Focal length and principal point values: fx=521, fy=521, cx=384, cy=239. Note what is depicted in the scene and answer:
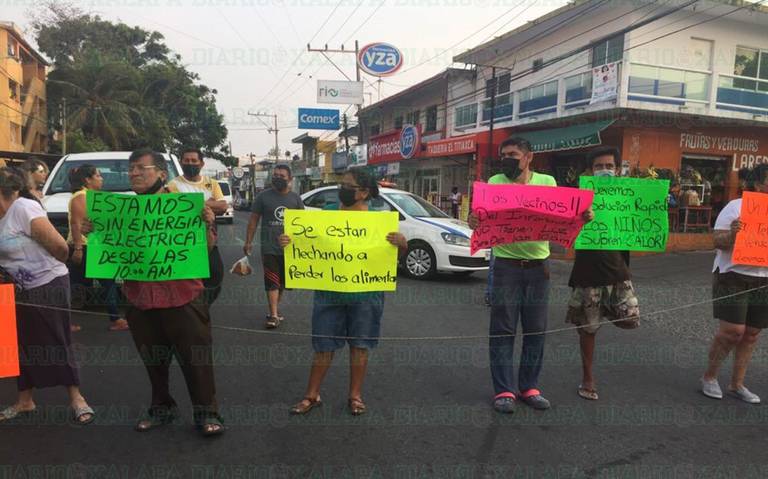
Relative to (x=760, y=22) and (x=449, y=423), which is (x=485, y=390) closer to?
(x=449, y=423)

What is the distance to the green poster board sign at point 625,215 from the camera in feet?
12.8

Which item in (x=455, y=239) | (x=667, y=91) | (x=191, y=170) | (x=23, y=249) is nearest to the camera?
(x=23, y=249)

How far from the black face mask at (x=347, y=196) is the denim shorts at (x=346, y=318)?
2.10ft

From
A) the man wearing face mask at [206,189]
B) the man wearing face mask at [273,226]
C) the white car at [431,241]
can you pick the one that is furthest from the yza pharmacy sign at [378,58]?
the man wearing face mask at [206,189]

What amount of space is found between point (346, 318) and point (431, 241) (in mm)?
5482

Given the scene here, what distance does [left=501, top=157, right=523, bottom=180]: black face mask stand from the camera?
3754 millimetres

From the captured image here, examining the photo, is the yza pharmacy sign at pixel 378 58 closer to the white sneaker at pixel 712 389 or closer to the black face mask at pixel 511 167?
the black face mask at pixel 511 167

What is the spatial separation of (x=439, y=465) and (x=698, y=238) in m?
13.8

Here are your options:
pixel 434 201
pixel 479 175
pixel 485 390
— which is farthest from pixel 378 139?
pixel 485 390

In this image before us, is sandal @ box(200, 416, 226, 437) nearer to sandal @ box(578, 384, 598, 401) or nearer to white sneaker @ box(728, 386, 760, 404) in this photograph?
sandal @ box(578, 384, 598, 401)

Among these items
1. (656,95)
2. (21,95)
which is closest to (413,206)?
(656,95)

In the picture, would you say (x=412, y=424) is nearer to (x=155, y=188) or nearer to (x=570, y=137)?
(x=155, y=188)

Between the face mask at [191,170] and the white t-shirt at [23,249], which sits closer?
the white t-shirt at [23,249]

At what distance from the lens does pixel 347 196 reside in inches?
144
